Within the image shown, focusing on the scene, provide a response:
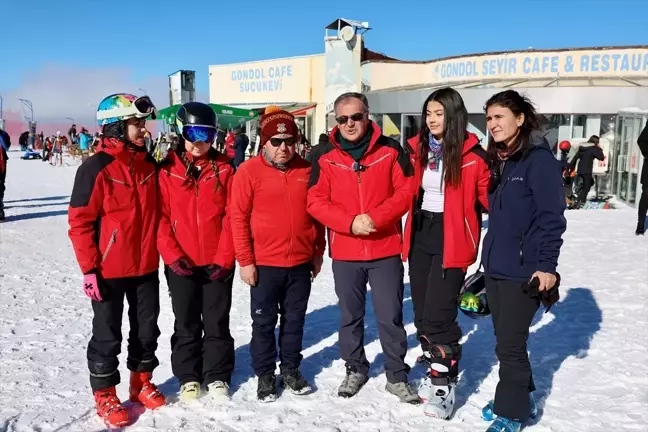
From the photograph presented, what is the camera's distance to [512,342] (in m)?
2.93

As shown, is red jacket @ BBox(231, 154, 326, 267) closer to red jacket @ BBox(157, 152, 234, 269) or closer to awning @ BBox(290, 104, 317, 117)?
red jacket @ BBox(157, 152, 234, 269)

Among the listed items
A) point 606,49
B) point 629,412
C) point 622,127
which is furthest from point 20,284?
point 606,49

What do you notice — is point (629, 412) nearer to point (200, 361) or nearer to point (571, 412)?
point (571, 412)

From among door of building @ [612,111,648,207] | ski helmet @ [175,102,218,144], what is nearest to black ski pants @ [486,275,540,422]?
ski helmet @ [175,102,218,144]

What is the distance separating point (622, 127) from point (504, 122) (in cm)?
1243

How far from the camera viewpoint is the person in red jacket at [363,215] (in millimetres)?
3285

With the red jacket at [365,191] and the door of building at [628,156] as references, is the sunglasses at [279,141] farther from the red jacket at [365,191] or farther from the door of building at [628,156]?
the door of building at [628,156]

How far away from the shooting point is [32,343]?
14.4 ft

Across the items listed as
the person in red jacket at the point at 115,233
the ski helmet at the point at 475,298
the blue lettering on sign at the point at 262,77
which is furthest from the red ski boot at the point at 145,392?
the blue lettering on sign at the point at 262,77

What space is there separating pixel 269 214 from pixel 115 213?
0.89 m

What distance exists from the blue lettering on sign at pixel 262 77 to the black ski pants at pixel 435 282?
24.9 meters

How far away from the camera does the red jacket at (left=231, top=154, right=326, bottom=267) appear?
333 cm

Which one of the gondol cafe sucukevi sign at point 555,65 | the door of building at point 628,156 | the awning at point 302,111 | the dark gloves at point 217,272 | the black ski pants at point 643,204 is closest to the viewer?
the dark gloves at point 217,272

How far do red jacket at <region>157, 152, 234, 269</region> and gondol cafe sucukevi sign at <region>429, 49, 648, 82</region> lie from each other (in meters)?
17.3
